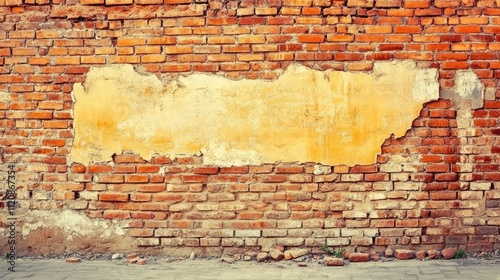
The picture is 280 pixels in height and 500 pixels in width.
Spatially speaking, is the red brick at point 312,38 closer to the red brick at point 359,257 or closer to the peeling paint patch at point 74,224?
the red brick at point 359,257

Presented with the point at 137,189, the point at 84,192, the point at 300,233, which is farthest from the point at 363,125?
the point at 84,192

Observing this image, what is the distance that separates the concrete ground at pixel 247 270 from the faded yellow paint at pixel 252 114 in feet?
3.07

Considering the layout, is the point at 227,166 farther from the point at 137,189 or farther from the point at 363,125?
the point at 363,125

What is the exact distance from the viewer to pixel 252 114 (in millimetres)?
4566

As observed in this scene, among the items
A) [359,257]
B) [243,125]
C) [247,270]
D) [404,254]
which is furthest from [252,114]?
[404,254]

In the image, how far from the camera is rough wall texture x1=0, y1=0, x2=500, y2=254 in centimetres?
451

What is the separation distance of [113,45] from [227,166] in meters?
1.55

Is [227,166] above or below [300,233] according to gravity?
above

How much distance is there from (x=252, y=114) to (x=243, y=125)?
5.2 inches

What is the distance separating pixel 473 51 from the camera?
14.8 feet

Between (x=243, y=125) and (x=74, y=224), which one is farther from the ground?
(x=243, y=125)

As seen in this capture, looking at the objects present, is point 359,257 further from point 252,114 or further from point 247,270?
point 252,114

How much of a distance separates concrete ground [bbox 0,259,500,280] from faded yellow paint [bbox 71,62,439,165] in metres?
0.93

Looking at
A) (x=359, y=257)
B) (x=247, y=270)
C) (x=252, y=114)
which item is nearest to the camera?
(x=247, y=270)
